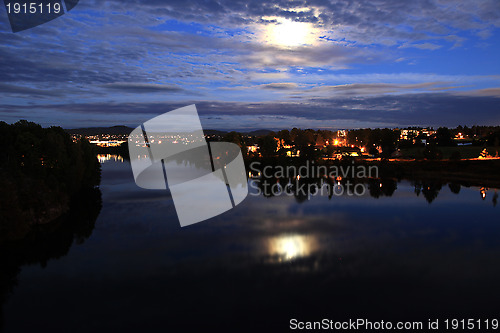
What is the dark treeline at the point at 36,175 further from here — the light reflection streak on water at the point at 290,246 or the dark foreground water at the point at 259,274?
the light reflection streak on water at the point at 290,246

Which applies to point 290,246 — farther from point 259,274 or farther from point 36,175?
point 36,175

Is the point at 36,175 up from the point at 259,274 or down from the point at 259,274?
up

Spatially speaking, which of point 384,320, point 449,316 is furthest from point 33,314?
point 449,316

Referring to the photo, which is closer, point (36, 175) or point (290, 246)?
point (290, 246)

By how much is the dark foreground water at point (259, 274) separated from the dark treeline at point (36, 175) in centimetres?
425

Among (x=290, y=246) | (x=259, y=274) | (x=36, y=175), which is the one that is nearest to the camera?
(x=259, y=274)

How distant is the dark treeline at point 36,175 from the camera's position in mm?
24906

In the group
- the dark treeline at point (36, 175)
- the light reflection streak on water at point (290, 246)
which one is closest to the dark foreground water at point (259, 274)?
the light reflection streak on water at point (290, 246)

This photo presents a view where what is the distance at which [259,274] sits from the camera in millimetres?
18859

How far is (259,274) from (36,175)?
28.1m

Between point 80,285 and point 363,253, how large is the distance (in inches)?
628

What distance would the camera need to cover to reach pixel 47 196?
31.3m

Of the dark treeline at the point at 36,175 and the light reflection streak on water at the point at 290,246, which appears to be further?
the dark treeline at the point at 36,175

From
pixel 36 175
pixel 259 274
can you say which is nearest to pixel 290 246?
pixel 259 274
